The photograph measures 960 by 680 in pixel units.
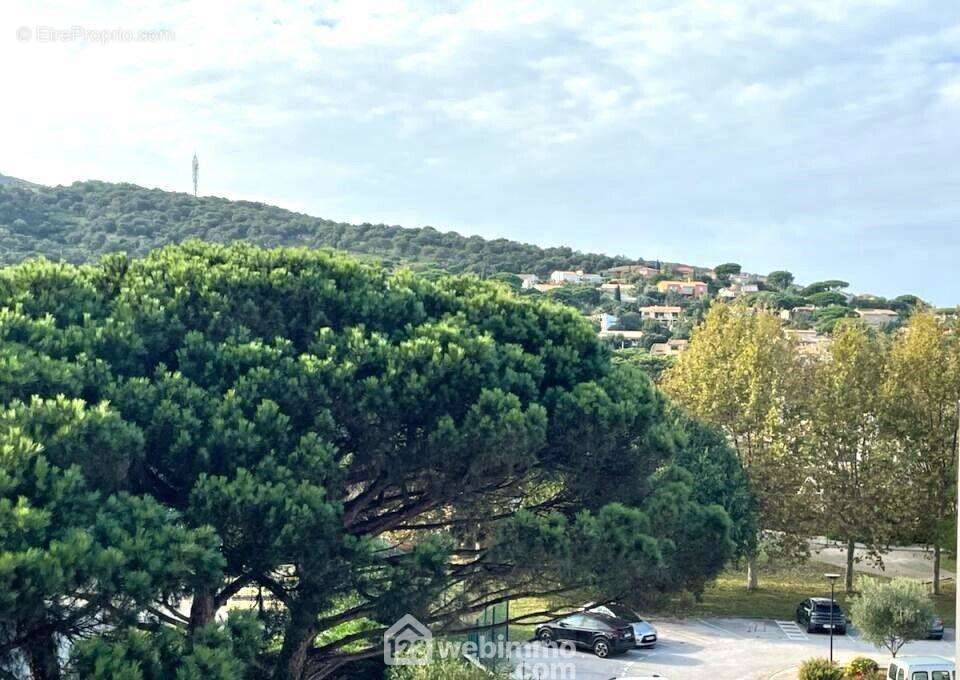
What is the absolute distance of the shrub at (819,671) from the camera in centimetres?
1838

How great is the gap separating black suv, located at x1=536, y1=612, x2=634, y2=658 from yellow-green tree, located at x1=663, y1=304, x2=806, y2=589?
18.3 ft

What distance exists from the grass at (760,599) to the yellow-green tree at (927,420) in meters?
2.80

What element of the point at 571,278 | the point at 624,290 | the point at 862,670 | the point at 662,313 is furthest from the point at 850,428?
the point at 571,278

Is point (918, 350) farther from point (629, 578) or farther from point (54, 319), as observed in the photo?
point (54, 319)

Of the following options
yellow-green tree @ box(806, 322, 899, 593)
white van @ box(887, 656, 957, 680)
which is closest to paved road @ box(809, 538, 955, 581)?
yellow-green tree @ box(806, 322, 899, 593)

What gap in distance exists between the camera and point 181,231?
2470 inches

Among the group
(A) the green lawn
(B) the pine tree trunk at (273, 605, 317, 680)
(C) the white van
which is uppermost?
(B) the pine tree trunk at (273, 605, 317, 680)

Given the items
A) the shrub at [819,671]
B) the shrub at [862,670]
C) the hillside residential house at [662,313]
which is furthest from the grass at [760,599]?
the hillside residential house at [662,313]

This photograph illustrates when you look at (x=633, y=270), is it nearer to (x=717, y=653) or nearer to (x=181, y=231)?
(x=181, y=231)

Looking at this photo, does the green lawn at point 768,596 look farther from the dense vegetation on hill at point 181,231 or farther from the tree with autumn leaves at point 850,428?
the dense vegetation on hill at point 181,231

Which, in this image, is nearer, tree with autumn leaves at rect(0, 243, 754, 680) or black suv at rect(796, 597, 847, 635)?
tree with autumn leaves at rect(0, 243, 754, 680)

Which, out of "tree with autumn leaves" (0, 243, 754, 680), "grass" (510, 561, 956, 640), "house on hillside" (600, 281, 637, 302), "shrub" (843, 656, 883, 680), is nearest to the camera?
"tree with autumn leaves" (0, 243, 754, 680)

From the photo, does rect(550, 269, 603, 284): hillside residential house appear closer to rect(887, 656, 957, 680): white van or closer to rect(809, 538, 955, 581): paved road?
rect(809, 538, 955, 581): paved road

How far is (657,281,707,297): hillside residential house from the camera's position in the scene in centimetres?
8953
